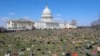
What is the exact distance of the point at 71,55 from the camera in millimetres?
8352

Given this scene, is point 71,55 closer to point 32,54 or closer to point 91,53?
point 91,53

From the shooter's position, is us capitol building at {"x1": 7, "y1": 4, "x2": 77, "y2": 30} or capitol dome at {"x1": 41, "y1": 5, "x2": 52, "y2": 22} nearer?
us capitol building at {"x1": 7, "y1": 4, "x2": 77, "y2": 30}

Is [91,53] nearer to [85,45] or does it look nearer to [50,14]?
[85,45]

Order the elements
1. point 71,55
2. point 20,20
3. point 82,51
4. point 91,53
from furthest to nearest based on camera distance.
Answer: point 20,20 < point 82,51 < point 91,53 < point 71,55

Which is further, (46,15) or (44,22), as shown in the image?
(46,15)

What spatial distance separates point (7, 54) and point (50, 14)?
4108 inches

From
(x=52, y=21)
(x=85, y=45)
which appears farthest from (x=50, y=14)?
(x=85, y=45)

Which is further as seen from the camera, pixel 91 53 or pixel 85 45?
pixel 85 45

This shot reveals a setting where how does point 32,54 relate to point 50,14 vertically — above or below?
below

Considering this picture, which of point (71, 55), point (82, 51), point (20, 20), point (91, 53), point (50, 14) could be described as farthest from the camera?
point (50, 14)

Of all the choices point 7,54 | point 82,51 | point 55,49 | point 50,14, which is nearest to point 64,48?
point 55,49

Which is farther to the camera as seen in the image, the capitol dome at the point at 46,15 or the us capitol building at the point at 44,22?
the capitol dome at the point at 46,15

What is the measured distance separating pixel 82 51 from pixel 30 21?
324 feet

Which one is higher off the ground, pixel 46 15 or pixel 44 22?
pixel 46 15
